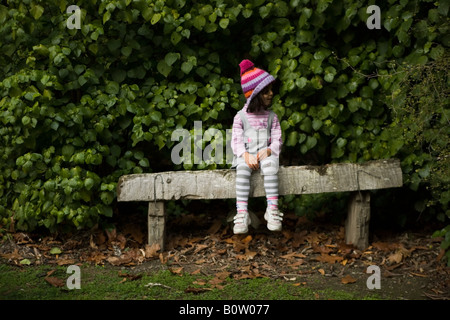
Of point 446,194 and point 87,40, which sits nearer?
point 446,194

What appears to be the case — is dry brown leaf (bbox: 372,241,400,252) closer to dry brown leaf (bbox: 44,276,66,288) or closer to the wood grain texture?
the wood grain texture

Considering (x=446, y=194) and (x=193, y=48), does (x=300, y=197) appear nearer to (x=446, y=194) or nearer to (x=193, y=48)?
(x=446, y=194)

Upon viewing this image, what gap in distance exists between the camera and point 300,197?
538cm

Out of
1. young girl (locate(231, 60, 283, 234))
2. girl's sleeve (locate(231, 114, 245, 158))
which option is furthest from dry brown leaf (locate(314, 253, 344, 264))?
girl's sleeve (locate(231, 114, 245, 158))

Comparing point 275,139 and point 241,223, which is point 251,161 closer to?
point 275,139

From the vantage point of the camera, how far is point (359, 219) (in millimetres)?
4605

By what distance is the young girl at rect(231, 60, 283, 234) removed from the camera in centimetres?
424

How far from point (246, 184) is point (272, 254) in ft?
2.54

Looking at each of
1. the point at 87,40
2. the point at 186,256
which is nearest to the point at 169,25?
the point at 87,40

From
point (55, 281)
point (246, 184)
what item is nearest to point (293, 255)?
point (246, 184)

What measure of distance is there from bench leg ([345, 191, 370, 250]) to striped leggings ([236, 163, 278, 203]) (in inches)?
33.7

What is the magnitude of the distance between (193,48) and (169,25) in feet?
1.49

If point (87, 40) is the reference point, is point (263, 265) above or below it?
below
